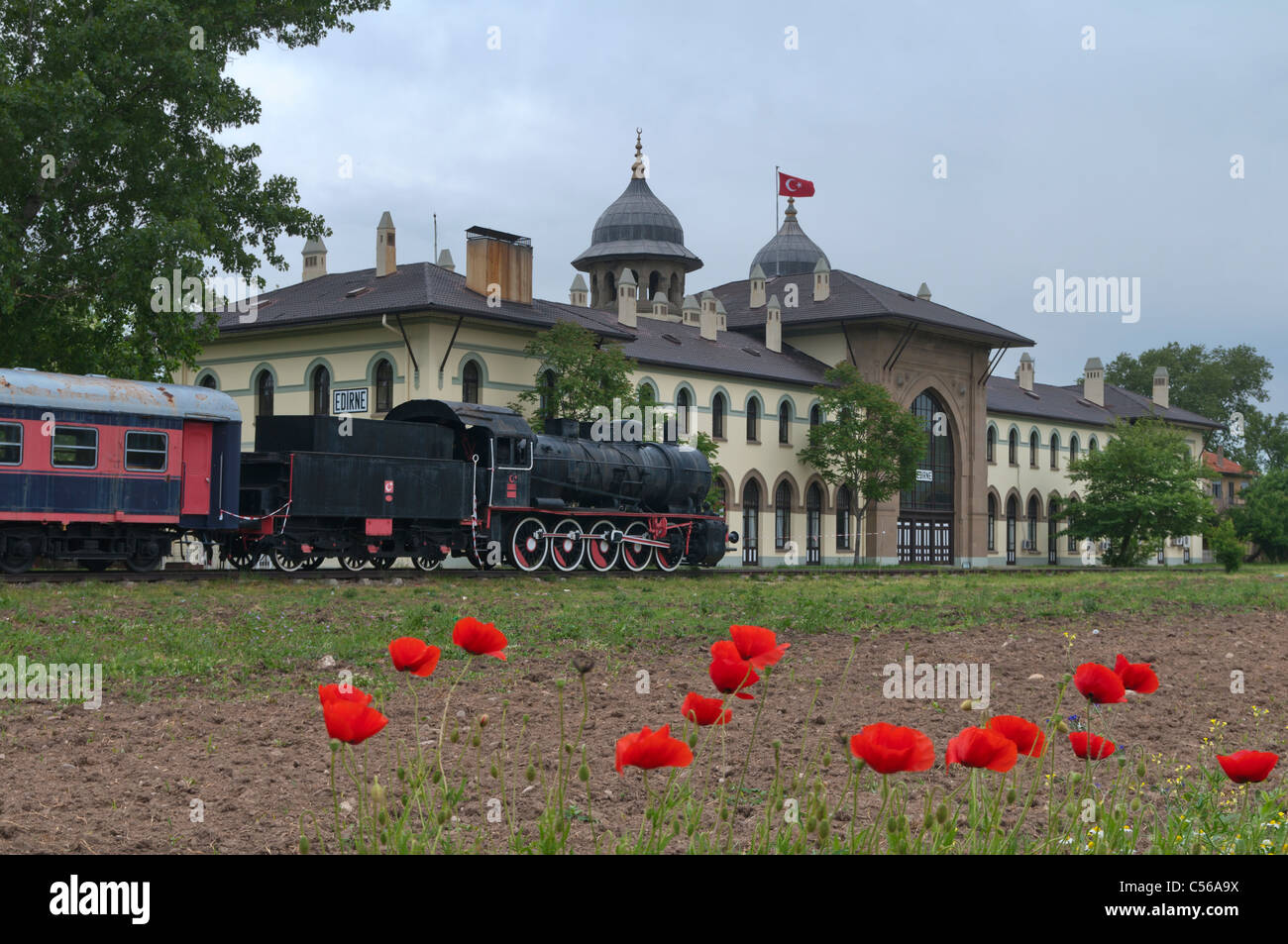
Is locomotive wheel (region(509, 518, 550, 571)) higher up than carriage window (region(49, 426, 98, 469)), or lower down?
lower down

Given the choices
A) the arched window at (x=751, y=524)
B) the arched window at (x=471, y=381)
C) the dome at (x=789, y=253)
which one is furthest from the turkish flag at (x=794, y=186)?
the arched window at (x=471, y=381)

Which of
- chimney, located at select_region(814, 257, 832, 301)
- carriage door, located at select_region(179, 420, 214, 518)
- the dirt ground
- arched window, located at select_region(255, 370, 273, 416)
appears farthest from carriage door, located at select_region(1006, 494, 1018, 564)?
the dirt ground

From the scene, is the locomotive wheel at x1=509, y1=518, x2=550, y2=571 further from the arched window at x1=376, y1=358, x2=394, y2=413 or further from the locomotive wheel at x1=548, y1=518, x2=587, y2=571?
the arched window at x1=376, y1=358, x2=394, y2=413

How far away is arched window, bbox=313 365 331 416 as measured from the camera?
4316 centimetres

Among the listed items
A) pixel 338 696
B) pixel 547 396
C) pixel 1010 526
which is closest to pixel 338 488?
pixel 547 396

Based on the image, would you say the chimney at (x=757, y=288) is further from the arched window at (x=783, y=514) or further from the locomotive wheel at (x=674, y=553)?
the locomotive wheel at (x=674, y=553)

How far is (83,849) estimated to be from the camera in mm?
5184

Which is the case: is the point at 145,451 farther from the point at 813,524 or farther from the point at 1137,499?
the point at 1137,499

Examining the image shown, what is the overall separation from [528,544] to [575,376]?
12368 millimetres

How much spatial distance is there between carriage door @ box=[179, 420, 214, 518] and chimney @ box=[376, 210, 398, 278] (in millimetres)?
23337

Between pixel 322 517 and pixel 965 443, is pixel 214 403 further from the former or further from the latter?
pixel 965 443

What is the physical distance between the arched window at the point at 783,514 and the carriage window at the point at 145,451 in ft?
110

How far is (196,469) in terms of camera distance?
23.4 meters

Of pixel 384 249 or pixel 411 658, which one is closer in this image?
pixel 411 658
